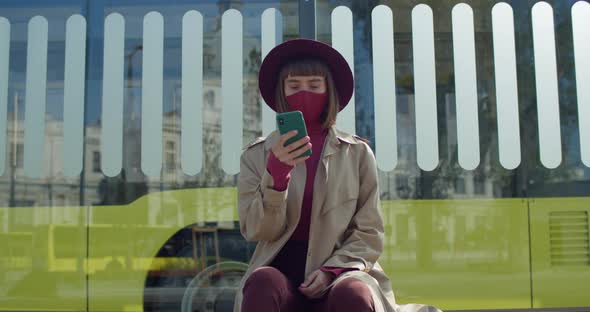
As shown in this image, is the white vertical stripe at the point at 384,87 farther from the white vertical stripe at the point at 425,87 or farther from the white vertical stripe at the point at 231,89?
the white vertical stripe at the point at 231,89

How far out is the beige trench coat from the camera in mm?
2188

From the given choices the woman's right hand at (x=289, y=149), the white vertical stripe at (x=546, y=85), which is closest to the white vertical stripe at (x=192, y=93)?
the woman's right hand at (x=289, y=149)

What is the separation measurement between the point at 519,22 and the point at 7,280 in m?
3.28

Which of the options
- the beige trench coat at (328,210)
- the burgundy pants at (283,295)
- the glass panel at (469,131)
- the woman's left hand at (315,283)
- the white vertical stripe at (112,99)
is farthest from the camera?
the white vertical stripe at (112,99)

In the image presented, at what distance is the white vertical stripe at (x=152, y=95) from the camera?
3805 millimetres

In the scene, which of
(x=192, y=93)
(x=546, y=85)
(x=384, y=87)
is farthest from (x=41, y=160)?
(x=546, y=85)

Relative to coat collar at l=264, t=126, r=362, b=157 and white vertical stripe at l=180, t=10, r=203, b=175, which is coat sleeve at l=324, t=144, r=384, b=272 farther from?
white vertical stripe at l=180, t=10, r=203, b=175

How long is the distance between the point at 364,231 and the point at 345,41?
1.79 meters

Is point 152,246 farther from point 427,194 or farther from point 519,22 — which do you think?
point 519,22

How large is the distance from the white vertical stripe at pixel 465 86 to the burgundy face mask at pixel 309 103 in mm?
1602

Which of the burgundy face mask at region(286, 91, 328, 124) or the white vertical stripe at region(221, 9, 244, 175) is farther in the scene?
the white vertical stripe at region(221, 9, 244, 175)

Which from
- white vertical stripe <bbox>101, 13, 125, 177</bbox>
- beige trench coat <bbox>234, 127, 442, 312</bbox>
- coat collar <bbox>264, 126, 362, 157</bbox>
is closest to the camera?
beige trench coat <bbox>234, 127, 442, 312</bbox>

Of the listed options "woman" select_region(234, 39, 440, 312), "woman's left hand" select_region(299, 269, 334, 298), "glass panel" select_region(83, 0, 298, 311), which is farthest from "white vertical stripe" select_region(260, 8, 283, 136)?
"woman's left hand" select_region(299, 269, 334, 298)

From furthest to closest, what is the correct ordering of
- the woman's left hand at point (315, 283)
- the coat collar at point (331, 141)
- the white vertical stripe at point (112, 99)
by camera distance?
the white vertical stripe at point (112, 99) → the coat collar at point (331, 141) → the woman's left hand at point (315, 283)
